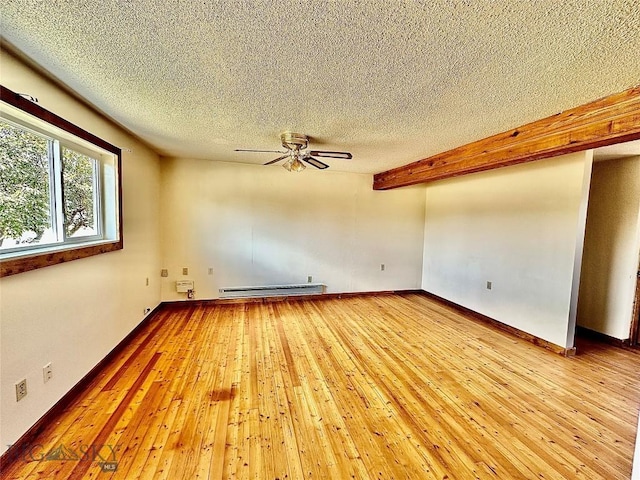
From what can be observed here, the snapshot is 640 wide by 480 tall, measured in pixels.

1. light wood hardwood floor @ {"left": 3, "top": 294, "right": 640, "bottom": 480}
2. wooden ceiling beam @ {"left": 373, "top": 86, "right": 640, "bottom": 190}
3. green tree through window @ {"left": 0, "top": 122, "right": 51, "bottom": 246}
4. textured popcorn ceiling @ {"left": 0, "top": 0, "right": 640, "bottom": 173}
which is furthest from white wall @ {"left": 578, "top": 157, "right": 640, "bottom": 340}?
Answer: green tree through window @ {"left": 0, "top": 122, "right": 51, "bottom": 246}

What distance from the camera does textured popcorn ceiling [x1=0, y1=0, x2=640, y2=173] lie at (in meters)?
1.18

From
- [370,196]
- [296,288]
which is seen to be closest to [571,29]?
[370,196]

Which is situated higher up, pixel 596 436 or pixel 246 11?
pixel 246 11

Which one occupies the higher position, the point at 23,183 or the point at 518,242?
the point at 23,183

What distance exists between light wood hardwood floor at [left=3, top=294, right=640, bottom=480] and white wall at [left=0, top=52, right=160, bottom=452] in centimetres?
25

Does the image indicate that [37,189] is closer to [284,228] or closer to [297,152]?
[297,152]

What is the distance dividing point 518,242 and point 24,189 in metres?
4.94

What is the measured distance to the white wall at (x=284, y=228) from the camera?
4.36 metres

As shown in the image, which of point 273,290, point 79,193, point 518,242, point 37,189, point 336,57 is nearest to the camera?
point 336,57

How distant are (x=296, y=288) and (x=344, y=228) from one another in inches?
56.0

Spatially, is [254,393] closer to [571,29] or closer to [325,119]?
[325,119]

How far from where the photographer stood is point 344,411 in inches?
81.3

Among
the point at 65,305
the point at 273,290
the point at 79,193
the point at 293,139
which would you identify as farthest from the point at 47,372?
the point at 273,290

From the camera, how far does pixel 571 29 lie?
124 cm
